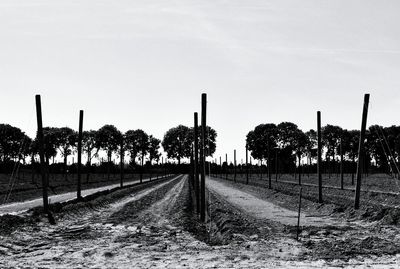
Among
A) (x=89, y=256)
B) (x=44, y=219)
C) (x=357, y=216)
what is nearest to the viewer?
(x=89, y=256)

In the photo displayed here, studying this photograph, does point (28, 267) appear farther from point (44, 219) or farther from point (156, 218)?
point (156, 218)

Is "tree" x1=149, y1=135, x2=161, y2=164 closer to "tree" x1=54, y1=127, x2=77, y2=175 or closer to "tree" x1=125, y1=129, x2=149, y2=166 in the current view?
"tree" x1=125, y1=129, x2=149, y2=166

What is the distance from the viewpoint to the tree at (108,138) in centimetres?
12319

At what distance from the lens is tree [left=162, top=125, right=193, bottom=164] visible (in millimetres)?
142125

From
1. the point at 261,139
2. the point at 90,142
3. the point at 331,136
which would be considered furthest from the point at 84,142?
the point at 331,136

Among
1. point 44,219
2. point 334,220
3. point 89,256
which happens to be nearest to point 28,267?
point 89,256

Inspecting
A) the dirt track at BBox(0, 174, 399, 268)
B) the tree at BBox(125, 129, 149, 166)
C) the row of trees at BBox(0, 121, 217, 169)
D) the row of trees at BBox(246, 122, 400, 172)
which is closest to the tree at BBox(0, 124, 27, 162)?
the row of trees at BBox(0, 121, 217, 169)

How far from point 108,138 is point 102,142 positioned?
2.01m

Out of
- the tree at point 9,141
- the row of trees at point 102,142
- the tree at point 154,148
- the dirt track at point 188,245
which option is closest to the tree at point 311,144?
the row of trees at point 102,142

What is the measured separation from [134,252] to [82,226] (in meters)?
5.93

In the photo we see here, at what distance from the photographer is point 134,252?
11.2 meters

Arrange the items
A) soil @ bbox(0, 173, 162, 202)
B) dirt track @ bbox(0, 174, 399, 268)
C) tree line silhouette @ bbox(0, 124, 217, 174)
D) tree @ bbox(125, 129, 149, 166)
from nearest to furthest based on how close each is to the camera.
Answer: dirt track @ bbox(0, 174, 399, 268)
soil @ bbox(0, 173, 162, 202)
tree line silhouette @ bbox(0, 124, 217, 174)
tree @ bbox(125, 129, 149, 166)

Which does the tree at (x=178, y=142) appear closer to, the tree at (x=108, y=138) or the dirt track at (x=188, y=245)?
the tree at (x=108, y=138)

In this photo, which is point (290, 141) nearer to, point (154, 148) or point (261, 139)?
point (261, 139)
